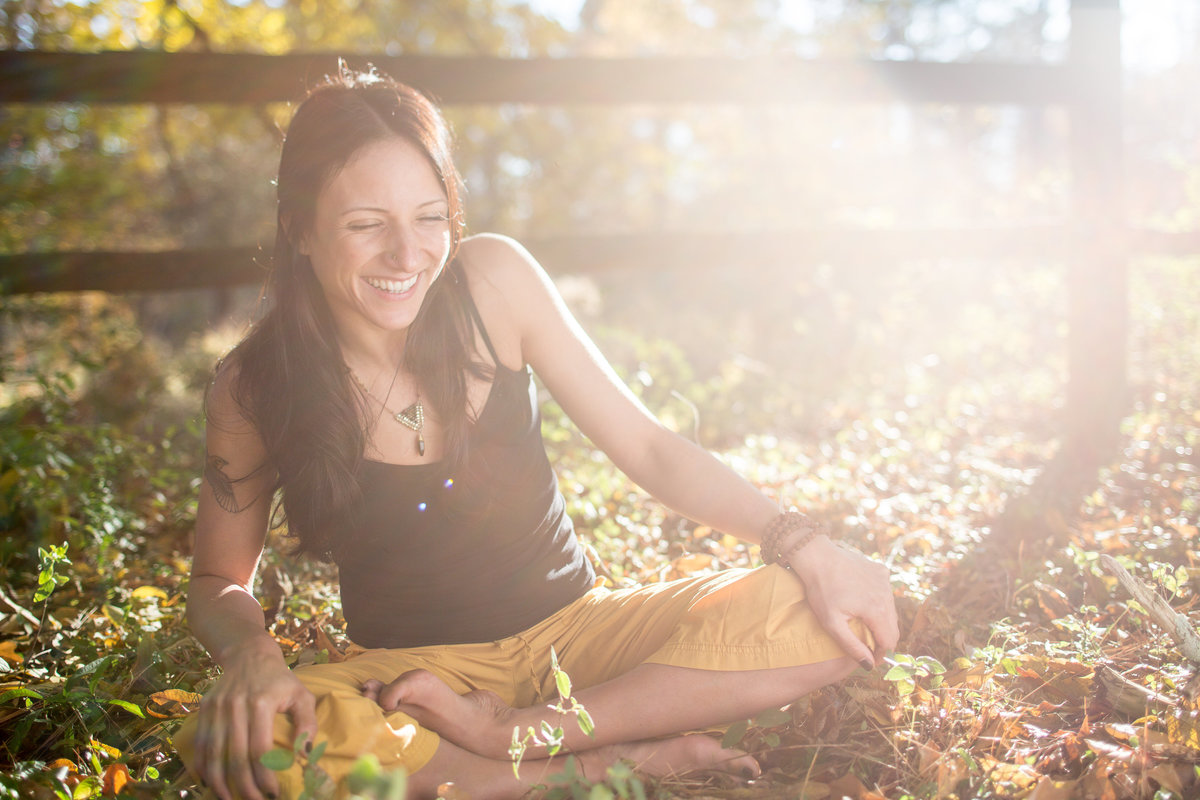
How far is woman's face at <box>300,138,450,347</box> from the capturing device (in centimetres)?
191

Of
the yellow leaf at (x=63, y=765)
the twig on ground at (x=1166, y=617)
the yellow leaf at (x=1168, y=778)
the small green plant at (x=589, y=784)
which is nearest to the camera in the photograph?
the small green plant at (x=589, y=784)

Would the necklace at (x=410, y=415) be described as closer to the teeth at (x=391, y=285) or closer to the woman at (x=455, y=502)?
the woman at (x=455, y=502)

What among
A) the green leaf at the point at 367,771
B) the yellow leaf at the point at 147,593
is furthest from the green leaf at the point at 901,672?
the yellow leaf at the point at 147,593

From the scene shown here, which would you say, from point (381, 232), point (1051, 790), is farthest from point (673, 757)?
point (381, 232)

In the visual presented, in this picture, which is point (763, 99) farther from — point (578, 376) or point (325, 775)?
point (325, 775)

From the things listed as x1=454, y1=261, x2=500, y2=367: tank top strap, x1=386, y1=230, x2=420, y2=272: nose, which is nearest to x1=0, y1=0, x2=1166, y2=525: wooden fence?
x1=454, y1=261, x2=500, y2=367: tank top strap

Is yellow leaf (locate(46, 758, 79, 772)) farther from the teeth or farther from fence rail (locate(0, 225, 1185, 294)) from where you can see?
fence rail (locate(0, 225, 1185, 294))

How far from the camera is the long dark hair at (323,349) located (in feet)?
6.32

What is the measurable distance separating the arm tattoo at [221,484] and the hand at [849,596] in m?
1.36

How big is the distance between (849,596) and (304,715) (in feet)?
3.71

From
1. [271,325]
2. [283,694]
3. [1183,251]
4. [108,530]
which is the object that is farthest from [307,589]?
[1183,251]

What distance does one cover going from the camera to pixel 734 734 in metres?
1.77

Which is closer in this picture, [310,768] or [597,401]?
[310,768]

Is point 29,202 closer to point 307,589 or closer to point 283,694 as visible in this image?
point 307,589
